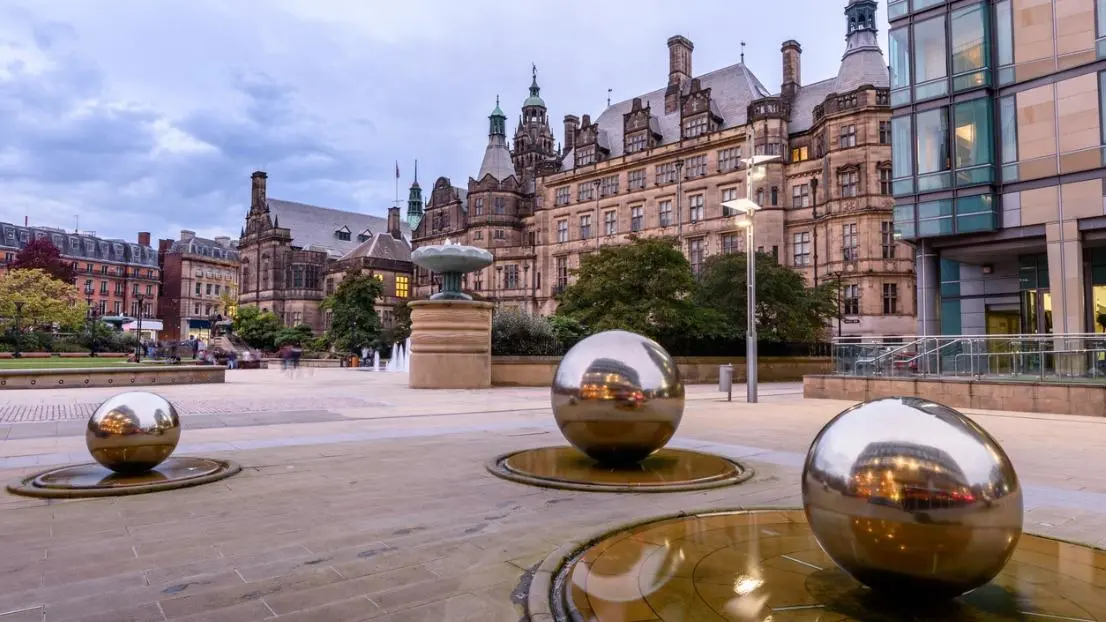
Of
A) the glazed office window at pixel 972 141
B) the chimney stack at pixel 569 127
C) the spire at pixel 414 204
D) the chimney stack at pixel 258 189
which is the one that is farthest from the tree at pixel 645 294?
the spire at pixel 414 204

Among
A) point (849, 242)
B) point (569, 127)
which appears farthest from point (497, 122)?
point (849, 242)

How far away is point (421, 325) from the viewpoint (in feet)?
80.2

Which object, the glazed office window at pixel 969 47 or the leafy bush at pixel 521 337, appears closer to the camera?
the glazed office window at pixel 969 47

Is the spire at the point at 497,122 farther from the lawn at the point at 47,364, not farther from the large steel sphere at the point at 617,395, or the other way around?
the large steel sphere at the point at 617,395

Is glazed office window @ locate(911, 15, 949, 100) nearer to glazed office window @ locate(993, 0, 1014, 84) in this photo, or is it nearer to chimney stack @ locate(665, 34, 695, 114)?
glazed office window @ locate(993, 0, 1014, 84)

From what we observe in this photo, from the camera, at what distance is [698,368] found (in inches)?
1348

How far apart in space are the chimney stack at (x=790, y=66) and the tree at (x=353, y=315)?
138ft

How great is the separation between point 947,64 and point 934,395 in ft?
49.8

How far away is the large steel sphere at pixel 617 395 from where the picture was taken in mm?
7129

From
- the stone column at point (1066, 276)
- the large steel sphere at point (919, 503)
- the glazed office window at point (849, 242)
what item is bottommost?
the large steel sphere at point (919, 503)

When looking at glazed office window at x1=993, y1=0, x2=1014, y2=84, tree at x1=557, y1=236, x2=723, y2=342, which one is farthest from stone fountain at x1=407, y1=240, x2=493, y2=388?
glazed office window at x1=993, y1=0, x2=1014, y2=84

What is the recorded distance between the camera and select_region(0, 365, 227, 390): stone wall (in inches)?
917

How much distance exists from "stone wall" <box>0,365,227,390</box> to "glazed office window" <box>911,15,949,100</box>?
108 feet

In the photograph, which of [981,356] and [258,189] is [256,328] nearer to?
[258,189]
